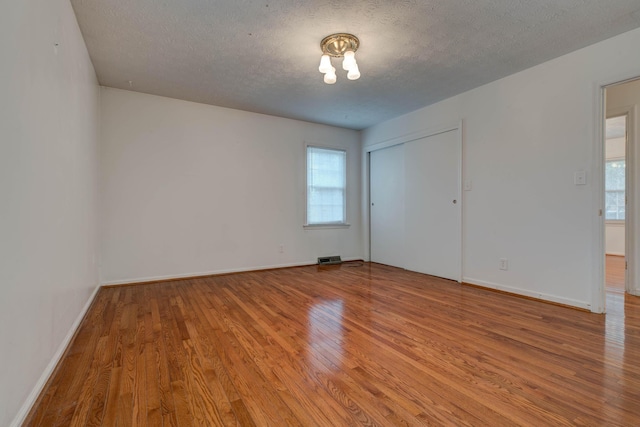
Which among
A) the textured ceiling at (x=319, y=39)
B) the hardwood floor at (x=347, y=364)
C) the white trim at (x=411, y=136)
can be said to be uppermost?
the textured ceiling at (x=319, y=39)

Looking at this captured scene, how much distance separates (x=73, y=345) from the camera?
6.60 feet

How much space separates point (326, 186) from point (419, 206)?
1.63 meters

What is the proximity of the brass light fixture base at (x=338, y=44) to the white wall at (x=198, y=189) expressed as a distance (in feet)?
7.03

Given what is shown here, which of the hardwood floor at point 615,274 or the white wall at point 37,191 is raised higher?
the white wall at point 37,191

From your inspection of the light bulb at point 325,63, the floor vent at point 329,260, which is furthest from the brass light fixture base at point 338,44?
the floor vent at point 329,260

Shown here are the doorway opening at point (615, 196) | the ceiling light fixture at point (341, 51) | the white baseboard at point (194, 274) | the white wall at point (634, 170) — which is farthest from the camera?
the doorway opening at point (615, 196)

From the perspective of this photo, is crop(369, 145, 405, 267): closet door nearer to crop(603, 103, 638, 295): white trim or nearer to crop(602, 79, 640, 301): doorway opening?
crop(602, 79, 640, 301): doorway opening

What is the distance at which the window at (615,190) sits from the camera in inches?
240

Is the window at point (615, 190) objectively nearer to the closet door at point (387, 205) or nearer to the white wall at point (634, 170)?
the white wall at point (634, 170)

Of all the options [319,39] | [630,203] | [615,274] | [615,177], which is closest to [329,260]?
[319,39]

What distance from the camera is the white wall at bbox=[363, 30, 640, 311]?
2.63 m

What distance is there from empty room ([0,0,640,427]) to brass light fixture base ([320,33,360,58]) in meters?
0.03

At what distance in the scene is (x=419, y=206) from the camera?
434 cm

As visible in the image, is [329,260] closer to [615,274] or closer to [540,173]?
[540,173]
